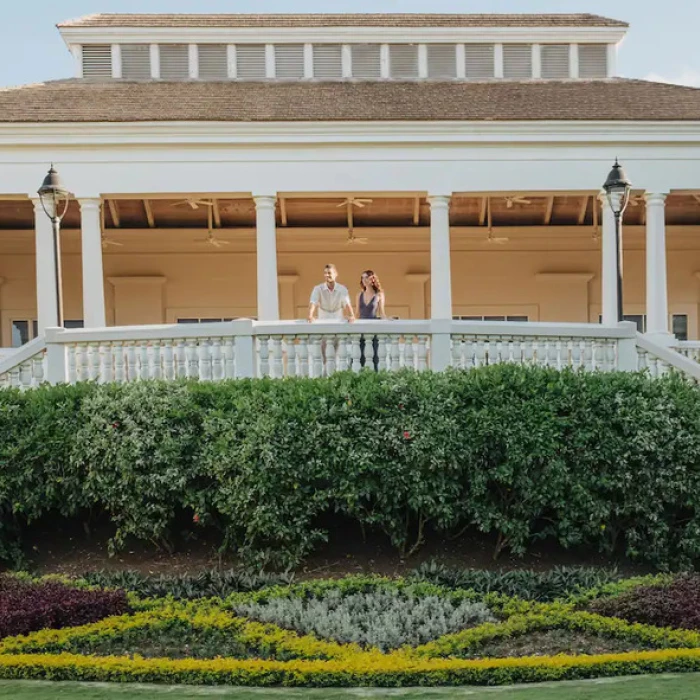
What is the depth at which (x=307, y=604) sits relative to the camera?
10219 mm

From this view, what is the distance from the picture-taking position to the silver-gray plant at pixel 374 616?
9.15m

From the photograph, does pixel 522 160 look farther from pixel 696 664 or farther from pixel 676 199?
pixel 696 664

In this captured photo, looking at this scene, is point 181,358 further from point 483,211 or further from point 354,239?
point 483,211

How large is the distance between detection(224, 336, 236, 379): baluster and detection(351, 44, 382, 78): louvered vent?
1556cm

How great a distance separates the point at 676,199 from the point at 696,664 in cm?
2103

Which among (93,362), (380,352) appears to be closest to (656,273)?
(380,352)

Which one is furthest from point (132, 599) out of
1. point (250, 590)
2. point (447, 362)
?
point (447, 362)

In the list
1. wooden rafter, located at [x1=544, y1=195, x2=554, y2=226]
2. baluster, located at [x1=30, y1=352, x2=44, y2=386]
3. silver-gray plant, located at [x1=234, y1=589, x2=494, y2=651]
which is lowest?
silver-gray plant, located at [x1=234, y1=589, x2=494, y2=651]

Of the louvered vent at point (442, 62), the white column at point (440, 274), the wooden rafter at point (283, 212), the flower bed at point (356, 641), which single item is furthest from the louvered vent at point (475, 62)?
the flower bed at point (356, 641)

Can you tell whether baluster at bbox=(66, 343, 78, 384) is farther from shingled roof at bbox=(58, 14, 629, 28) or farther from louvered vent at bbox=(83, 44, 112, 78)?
shingled roof at bbox=(58, 14, 629, 28)

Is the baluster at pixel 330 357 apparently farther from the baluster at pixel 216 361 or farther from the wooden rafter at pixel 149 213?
the wooden rafter at pixel 149 213

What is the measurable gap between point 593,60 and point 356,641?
854 inches

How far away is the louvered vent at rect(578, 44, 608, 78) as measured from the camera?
26.8 metres

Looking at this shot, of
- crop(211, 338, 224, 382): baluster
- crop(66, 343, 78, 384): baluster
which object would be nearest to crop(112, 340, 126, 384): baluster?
crop(66, 343, 78, 384): baluster
